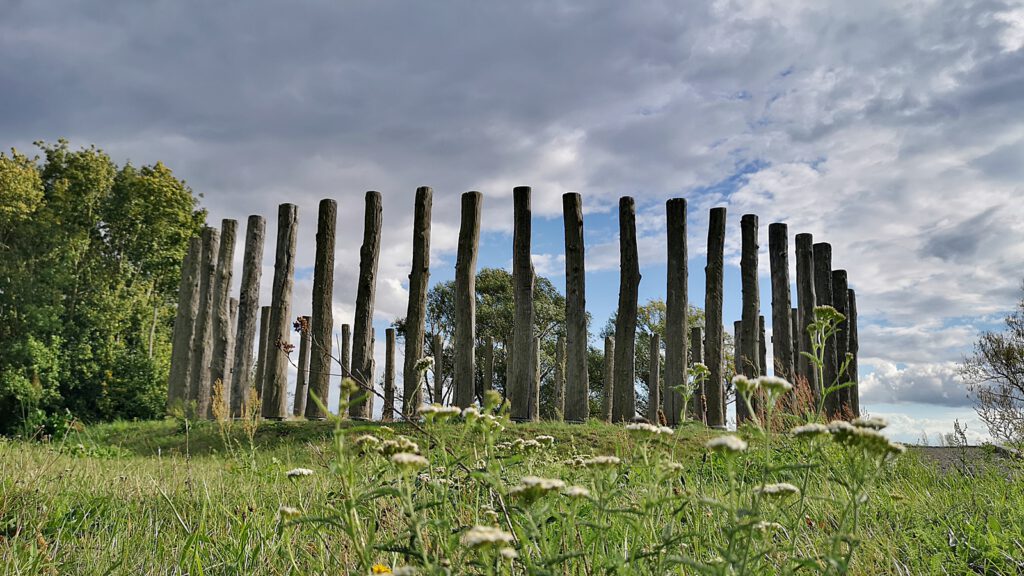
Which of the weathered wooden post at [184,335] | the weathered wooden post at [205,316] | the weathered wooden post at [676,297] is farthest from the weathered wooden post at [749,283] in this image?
the weathered wooden post at [184,335]

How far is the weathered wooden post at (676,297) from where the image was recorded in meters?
11.5

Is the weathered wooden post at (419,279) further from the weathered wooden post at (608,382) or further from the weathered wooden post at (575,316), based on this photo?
the weathered wooden post at (608,382)

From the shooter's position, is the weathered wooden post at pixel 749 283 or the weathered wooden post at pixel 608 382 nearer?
the weathered wooden post at pixel 749 283

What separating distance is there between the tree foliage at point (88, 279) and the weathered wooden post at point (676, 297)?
1412 cm

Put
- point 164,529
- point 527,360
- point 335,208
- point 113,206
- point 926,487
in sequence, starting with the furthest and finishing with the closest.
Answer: point 113,206, point 335,208, point 527,360, point 926,487, point 164,529

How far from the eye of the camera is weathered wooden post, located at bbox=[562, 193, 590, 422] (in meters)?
11.6

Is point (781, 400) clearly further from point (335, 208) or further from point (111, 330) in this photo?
point (111, 330)

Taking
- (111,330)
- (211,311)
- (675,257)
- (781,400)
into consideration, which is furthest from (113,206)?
(781,400)

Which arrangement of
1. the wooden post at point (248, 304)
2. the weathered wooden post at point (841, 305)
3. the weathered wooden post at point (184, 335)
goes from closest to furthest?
the wooden post at point (248, 304) → the weathered wooden post at point (841, 305) → the weathered wooden post at point (184, 335)

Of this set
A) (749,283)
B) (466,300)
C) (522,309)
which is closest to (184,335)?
(466,300)

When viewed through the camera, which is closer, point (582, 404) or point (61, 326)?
point (582, 404)

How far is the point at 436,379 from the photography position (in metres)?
21.5

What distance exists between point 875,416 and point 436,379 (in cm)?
1982

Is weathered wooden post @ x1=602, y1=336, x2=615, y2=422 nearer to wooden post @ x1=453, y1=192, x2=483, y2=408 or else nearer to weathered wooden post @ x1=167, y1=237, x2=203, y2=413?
wooden post @ x1=453, y1=192, x2=483, y2=408
